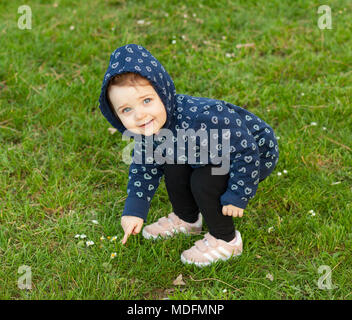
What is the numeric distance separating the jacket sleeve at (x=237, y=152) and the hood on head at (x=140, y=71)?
0.63 feet

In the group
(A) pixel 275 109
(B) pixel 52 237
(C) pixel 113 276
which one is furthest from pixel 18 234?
(A) pixel 275 109

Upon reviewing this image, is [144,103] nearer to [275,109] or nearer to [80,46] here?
[275,109]

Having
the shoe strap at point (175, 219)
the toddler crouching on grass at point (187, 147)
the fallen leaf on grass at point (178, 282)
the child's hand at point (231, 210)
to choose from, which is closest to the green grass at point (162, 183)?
the fallen leaf on grass at point (178, 282)

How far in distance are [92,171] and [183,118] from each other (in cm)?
116

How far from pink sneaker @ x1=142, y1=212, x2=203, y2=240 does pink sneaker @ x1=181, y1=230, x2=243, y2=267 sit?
197mm

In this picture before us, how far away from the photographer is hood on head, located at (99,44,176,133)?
2.28 m

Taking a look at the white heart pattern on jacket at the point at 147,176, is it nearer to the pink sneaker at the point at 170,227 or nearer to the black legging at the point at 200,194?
the black legging at the point at 200,194

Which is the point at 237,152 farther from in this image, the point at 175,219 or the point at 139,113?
the point at 175,219

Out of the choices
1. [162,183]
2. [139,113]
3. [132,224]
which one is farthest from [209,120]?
[162,183]

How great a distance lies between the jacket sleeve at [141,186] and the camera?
106 inches

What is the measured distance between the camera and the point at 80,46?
4.64m

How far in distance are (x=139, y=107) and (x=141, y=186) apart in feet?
1.82

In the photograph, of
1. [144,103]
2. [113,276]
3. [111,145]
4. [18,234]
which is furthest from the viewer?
[111,145]

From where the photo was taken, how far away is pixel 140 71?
2264mm
